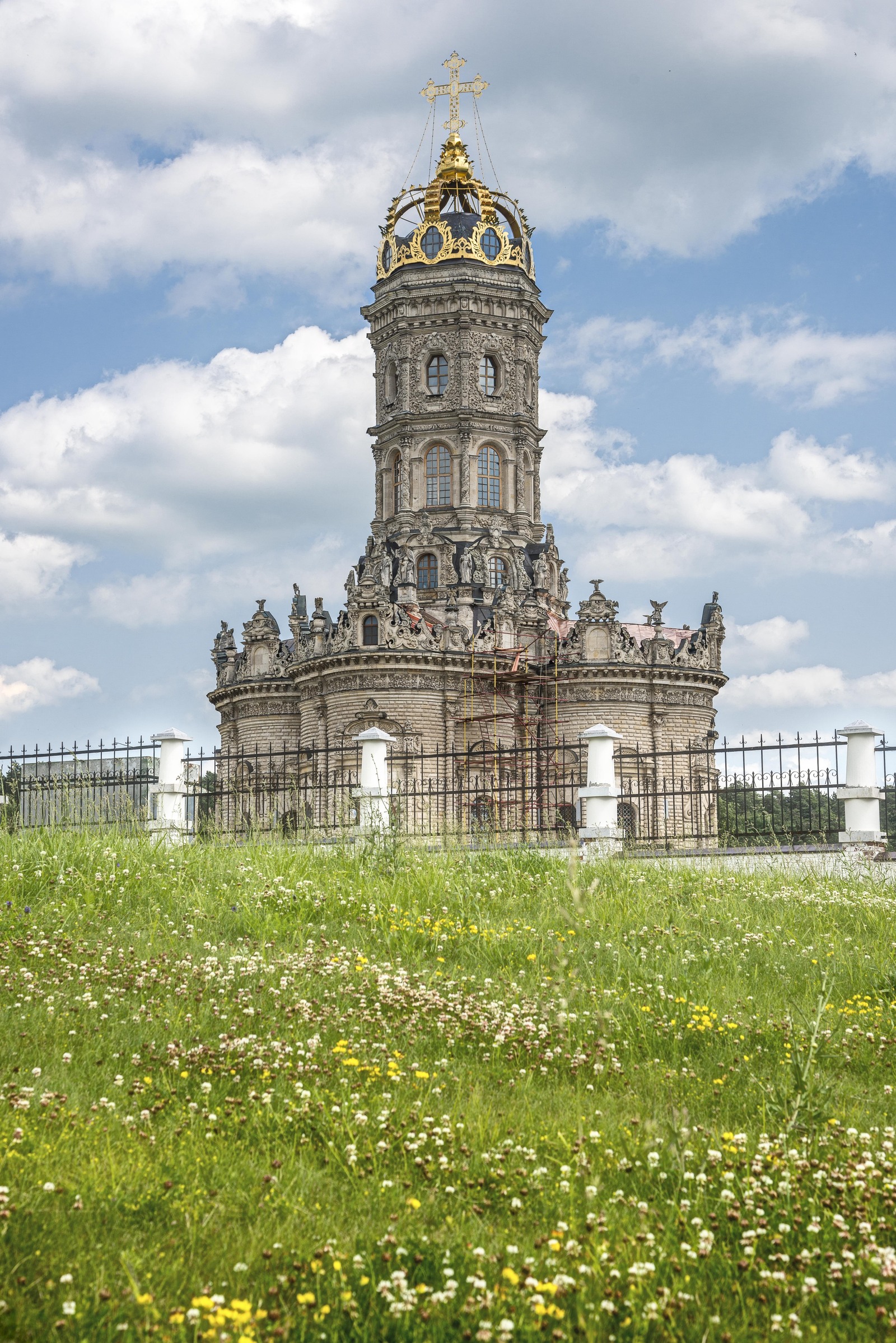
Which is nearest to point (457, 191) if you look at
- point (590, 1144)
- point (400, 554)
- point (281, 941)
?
point (400, 554)

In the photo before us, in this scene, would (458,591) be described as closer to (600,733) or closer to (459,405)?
(459,405)

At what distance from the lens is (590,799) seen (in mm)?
16172

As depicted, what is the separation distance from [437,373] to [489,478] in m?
4.49

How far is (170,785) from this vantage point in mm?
17594

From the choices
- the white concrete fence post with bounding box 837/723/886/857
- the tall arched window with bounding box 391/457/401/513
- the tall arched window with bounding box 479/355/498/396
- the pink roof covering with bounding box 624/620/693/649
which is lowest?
the white concrete fence post with bounding box 837/723/886/857

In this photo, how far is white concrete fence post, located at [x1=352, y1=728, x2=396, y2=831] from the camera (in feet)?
52.9

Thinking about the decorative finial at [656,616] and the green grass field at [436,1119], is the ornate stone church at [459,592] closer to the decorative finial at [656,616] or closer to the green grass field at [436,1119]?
the decorative finial at [656,616]

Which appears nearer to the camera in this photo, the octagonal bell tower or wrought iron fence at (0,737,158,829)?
wrought iron fence at (0,737,158,829)

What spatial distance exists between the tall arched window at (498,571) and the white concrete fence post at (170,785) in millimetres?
25898

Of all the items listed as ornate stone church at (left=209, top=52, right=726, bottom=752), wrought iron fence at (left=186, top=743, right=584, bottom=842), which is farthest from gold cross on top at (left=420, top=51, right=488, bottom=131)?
wrought iron fence at (left=186, top=743, right=584, bottom=842)

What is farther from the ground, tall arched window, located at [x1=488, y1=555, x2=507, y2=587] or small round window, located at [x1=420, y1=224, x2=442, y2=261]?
small round window, located at [x1=420, y1=224, x2=442, y2=261]

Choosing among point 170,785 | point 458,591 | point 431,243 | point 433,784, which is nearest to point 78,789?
point 170,785

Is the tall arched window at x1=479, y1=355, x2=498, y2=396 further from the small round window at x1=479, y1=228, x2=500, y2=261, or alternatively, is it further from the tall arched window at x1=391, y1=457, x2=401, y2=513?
the tall arched window at x1=391, y1=457, x2=401, y2=513

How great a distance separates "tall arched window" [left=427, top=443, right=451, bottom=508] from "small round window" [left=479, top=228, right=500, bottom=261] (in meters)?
Answer: 7.69
